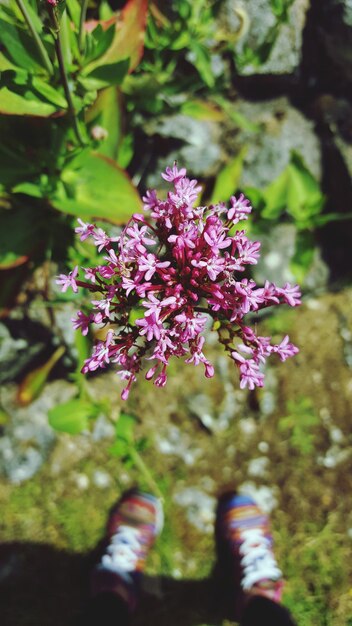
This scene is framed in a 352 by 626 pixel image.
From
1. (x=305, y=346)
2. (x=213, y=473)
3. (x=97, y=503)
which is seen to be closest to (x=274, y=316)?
(x=305, y=346)

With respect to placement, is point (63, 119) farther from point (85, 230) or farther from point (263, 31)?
point (263, 31)

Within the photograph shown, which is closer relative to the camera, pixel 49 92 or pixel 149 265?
pixel 149 265

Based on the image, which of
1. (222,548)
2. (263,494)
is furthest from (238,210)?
(222,548)

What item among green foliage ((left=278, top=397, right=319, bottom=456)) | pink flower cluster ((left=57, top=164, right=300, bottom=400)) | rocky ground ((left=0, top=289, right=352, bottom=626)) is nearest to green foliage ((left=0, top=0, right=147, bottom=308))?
pink flower cluster ((left=57, top=164, right=300, bottom=400))

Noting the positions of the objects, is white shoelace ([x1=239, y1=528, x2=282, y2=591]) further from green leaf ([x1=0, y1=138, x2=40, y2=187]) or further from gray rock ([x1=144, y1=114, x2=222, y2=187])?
green leaf ([x1=0, y1=138, x2=40, y2=187])

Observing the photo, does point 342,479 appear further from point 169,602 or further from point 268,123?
point 268,123

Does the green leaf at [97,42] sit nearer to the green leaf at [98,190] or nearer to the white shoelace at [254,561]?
the green leaf at [98,190]

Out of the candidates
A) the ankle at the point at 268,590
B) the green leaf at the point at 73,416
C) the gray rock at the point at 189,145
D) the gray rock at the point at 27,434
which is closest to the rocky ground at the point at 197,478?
the gray rock at the point at 27,434
